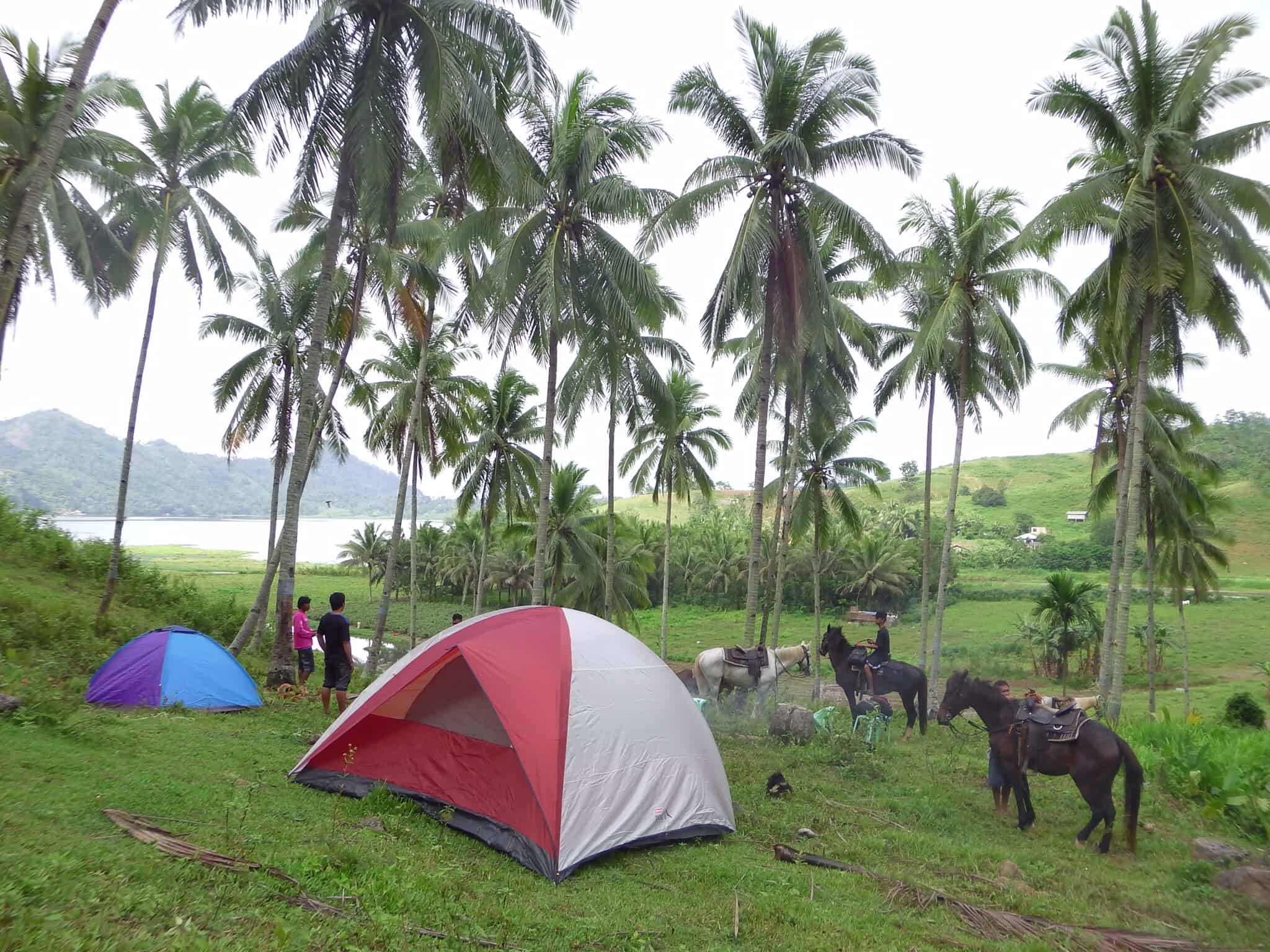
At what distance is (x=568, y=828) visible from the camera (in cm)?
657

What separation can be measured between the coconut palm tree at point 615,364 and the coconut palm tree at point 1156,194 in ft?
27.0

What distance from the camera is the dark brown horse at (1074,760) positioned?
8062 millimetres

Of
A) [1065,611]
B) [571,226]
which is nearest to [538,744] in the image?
[571,226]

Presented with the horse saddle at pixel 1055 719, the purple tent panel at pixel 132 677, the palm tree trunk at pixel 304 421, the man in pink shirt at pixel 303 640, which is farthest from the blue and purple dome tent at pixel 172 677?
the horse saddle at pixel 1055 719

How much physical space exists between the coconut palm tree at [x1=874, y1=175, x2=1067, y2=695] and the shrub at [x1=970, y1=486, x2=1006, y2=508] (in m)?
70.1

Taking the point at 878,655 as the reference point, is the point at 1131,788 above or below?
below

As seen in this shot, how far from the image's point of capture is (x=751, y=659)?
15719 mm

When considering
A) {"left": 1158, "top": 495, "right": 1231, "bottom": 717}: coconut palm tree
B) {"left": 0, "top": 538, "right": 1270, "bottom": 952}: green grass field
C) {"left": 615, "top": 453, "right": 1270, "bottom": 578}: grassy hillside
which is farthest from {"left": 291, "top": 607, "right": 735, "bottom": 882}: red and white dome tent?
{"left": 615, "top": 453, "right": 1270, "bottom": 578}: grassy hillside

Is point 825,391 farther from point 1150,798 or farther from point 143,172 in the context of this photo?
point 143,172

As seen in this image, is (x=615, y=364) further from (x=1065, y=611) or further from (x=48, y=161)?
(x=1065, y=611)

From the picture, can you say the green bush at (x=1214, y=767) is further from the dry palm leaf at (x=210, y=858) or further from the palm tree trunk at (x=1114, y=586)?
the dry palm leaf at (x=210, y=858)

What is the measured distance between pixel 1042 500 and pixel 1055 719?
84993mm

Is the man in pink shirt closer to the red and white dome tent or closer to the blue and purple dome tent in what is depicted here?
the blue and purple dome tent

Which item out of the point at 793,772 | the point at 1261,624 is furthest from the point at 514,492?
the point at 1261,624
